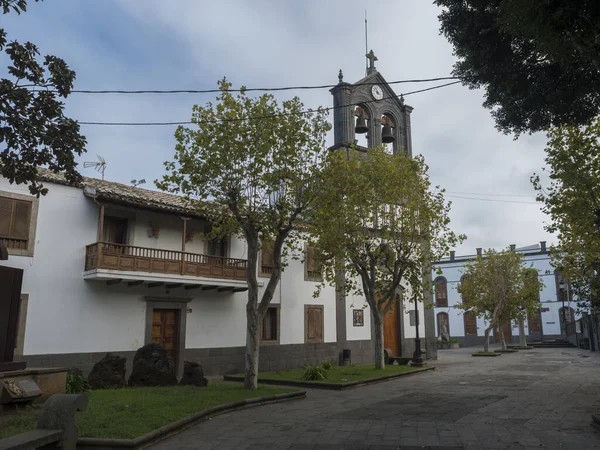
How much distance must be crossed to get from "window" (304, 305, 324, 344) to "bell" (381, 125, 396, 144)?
890cm

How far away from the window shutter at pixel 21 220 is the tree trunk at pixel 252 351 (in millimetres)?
7113

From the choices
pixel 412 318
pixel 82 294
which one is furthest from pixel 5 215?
pixel 412 318

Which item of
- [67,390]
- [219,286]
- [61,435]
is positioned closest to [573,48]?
[61,435]

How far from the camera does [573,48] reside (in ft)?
22.5

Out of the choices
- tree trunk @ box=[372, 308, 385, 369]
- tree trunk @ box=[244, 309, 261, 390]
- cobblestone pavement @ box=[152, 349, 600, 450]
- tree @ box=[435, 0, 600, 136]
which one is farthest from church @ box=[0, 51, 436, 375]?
tree @ box=[435, 0, 600, 136]

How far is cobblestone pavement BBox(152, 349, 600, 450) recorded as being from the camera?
744 cm

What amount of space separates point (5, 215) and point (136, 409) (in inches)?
318

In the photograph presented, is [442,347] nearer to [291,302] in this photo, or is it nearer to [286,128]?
[291,302]

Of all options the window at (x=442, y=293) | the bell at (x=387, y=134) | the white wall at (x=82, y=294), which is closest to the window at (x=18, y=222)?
the white wall at (x=82, y=294)

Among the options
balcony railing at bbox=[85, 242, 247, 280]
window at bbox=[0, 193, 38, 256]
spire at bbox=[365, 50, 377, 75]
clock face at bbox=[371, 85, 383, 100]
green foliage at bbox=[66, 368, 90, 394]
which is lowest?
green foliage at bbox=[66, 368, 90, 394]

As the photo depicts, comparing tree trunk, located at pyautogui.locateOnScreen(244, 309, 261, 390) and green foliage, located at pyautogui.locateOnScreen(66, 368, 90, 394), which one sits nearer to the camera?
green foliage, located at pyautogui.locateOnScreen(66, 368, 90, 394)

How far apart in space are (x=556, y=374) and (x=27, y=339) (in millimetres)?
17615

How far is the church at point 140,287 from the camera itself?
1428 centimetres

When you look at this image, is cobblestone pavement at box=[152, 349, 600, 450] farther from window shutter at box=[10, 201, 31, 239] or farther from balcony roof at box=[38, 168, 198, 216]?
window shutter at box=[10, 201, 31, 239]
